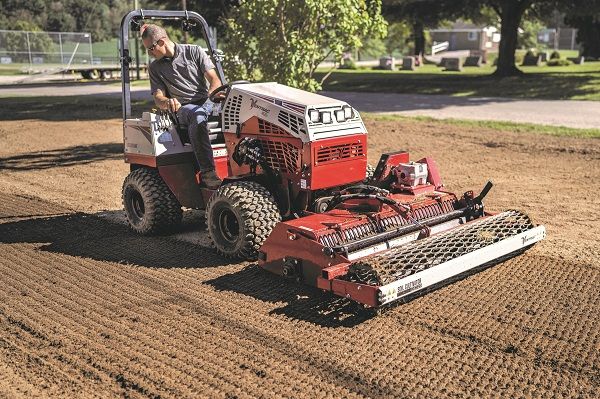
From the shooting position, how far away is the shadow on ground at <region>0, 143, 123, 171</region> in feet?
40.4

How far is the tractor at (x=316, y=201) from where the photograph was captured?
536cm

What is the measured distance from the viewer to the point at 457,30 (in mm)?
84688

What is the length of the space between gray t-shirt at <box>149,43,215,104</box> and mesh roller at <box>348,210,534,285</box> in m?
3.04

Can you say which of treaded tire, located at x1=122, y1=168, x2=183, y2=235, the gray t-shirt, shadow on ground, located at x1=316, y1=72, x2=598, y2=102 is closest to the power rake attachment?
treaded tire, located at x1=122, y1=168, x2=183, y2=235

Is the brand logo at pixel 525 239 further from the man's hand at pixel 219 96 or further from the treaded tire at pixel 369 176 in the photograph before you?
the man's hand at pixel 219 96

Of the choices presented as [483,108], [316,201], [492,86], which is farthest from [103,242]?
[492,86]

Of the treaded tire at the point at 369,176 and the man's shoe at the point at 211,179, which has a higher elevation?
the treaded tire at the point at 369,176

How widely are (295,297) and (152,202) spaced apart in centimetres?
236

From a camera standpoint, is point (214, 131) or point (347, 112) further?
point (214, 131)

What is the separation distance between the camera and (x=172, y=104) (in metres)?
6.96

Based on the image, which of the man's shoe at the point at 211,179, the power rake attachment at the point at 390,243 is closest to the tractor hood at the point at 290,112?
the man's shoe at the point at 211,179

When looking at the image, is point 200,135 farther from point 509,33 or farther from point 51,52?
point 51,52

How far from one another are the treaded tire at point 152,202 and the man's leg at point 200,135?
1.87 feet

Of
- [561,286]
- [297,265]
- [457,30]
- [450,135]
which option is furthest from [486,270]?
[457,30]
